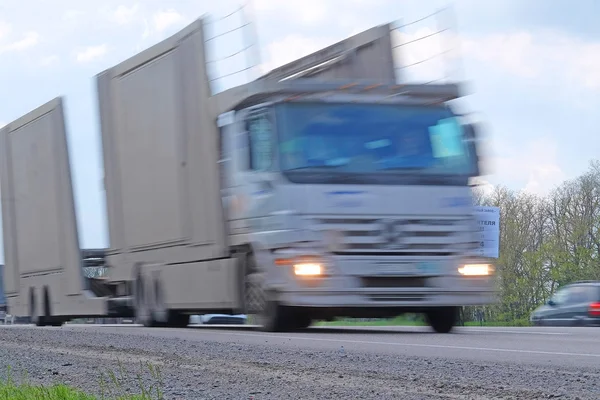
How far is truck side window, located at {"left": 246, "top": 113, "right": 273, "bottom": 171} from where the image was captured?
1401 cm

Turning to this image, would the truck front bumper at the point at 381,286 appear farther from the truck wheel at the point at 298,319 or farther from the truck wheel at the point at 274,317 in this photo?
the truck wheel at the point at 298,319

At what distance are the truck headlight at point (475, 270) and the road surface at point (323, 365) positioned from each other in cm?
77

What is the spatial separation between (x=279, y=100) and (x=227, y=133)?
1.12 meters

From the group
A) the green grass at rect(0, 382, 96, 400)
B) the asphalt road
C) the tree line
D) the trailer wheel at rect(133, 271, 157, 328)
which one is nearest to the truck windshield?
the asphalt road

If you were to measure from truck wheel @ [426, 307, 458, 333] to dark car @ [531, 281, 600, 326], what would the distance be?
10849 mm

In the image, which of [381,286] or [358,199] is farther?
[381,286]

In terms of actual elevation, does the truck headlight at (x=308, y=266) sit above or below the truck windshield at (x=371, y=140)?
below

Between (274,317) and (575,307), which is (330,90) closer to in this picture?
(274,317)

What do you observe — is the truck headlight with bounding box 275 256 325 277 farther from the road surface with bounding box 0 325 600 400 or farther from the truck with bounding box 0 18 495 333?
the road surface with bounding box 0 325 600 400

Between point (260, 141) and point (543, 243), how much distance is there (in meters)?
53.6

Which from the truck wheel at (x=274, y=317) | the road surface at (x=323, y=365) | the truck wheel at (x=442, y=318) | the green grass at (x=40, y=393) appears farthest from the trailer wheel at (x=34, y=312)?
the green grass at (x=40, y=393)

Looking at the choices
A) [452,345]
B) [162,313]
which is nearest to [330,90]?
[452,345]

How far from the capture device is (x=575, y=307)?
86.4 feet

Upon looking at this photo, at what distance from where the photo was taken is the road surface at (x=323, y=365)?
7.30 meters
